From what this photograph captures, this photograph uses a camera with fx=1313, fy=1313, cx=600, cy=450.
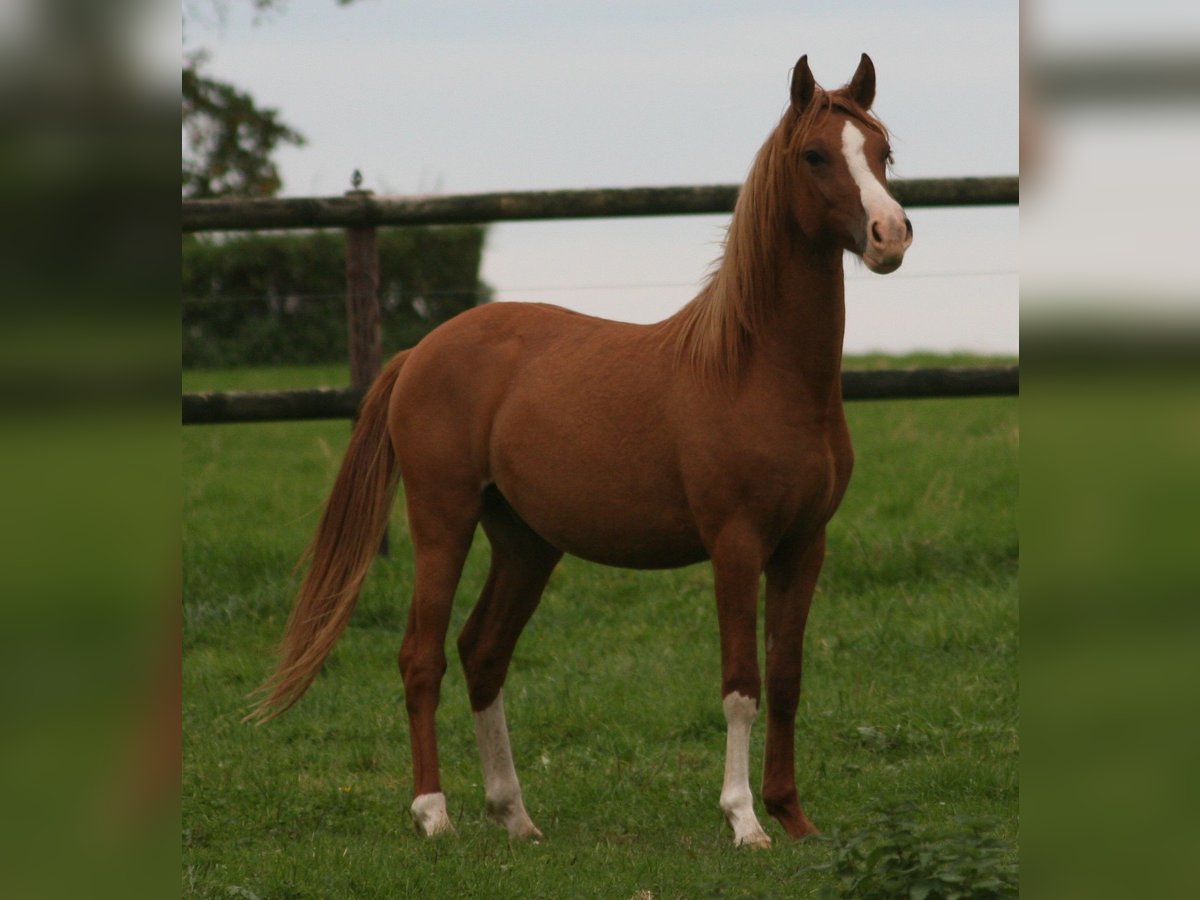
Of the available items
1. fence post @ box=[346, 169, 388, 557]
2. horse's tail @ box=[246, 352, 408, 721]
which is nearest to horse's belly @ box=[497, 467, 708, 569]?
horse's tail @ box=[246, 352, 408, 721]

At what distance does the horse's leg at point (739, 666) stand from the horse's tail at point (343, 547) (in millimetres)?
1273

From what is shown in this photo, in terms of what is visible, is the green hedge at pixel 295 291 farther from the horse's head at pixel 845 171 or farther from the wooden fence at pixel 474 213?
the horse's head at pixel 845 171

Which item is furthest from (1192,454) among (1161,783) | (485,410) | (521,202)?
(521,202)

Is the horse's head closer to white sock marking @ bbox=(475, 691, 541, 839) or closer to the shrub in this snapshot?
the shrub

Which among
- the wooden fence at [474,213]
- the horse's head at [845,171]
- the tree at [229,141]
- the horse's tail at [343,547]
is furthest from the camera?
the tree at [229,141]

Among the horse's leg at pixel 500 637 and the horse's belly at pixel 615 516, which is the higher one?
the horse's belly at pixel 615 516

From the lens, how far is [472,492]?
4.33m

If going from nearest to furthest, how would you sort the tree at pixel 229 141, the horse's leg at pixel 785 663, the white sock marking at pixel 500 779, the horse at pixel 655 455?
the horse at pixel 655 455 → the horse's leg at pixel 785 663 → the white sock marking at pixel 500 779 → the tree at pixel 229 141

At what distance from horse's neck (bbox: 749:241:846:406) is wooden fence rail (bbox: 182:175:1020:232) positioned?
2480mm

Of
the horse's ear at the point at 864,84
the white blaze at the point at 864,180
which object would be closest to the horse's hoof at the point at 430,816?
the white blaze at the point at 864,180

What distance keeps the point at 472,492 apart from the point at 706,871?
1462 mm

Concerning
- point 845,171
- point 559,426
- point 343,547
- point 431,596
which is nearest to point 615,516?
A: point 559,426

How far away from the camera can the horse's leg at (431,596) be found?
4250 millimetres

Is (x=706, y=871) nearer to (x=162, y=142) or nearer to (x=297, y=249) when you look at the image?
(x=162, y=142)
